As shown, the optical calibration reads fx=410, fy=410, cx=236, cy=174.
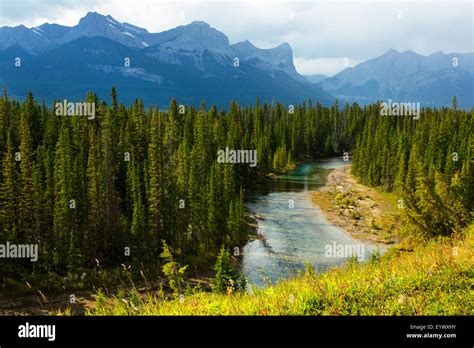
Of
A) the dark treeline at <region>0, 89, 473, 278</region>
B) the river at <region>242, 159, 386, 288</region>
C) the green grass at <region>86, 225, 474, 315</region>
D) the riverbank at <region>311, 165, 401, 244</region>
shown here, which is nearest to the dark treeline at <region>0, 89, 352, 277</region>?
the dark treeline at <region>0, 89, 473, 278</region>

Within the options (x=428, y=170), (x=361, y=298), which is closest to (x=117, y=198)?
(x=361, y=298)

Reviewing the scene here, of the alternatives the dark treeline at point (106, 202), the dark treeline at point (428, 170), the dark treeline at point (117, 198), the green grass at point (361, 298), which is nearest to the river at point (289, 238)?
the dark treeline at point (117, 198)

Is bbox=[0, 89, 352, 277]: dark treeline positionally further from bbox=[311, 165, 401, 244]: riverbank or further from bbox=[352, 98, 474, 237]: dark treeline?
bbox=[352, 98, 474, 237]: dark treeline

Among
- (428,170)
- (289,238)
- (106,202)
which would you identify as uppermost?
(428,170)

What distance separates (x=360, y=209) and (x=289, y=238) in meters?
26.8

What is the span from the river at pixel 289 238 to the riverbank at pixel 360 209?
2.41m

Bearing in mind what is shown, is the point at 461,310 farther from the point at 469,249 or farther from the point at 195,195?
the point at 195,195

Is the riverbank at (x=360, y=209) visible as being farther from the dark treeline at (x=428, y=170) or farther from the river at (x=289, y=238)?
the dark treeline at (x=428, y=170)

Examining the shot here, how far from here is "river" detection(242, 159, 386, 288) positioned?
48.3 meters

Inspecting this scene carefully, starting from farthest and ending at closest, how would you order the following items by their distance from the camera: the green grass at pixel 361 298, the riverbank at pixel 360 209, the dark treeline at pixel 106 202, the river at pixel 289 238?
the riverbank at pixel 360 209 < the dark treeline at pixel 106 202 < the river at pixel 289 238 < the green grass at pixel 361 298

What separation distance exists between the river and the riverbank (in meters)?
2.41

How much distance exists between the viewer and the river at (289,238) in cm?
4831

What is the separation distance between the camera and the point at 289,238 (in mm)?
59500

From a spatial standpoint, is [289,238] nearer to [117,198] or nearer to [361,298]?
[117,198]
